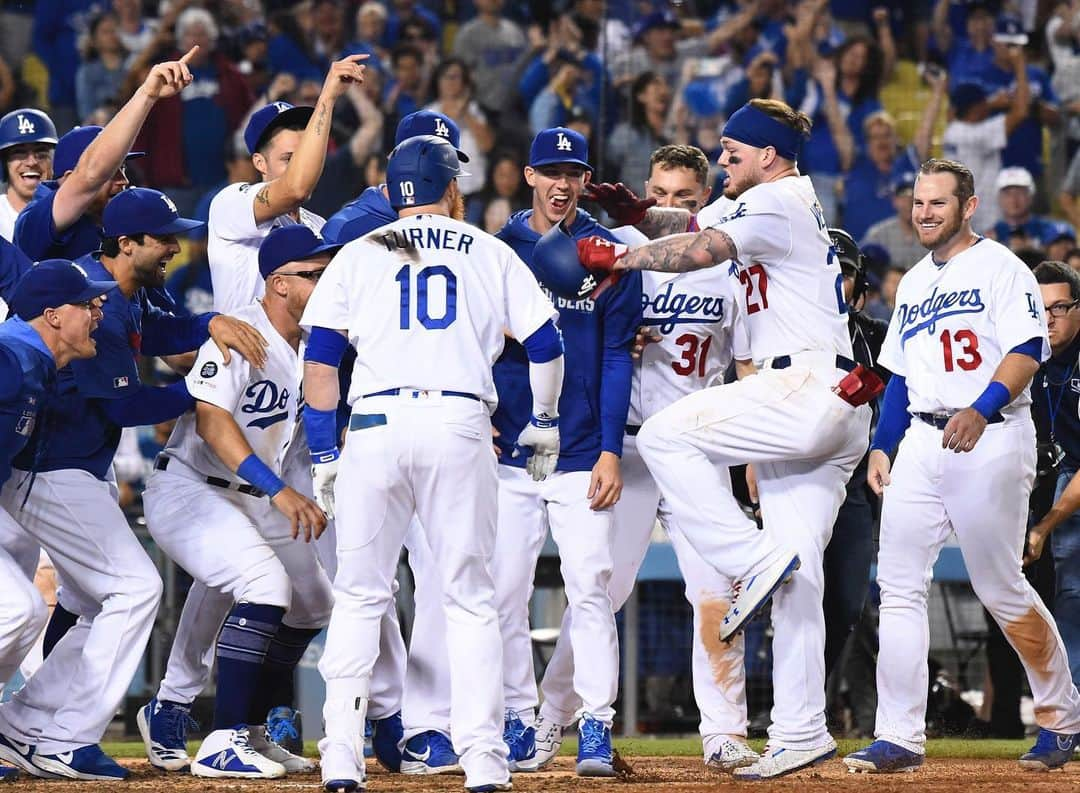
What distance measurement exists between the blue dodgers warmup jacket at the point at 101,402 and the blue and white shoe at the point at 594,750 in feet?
6.28

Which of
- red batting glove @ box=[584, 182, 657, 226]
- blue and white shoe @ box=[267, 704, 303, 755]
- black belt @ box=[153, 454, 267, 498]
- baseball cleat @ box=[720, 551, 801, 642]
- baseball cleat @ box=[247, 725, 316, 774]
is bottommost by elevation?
baseball cleat @ box=[247, 725, 316, 774]

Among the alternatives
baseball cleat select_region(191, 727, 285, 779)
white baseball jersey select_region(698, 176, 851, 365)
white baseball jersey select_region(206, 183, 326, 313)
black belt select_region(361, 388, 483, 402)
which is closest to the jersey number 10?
black belt select_region(361, 388, 483, 402)

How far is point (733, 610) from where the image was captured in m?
5.09

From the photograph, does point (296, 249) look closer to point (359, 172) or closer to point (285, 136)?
point (285, 136)

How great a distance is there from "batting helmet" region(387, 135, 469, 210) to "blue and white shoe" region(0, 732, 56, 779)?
236 centimetres

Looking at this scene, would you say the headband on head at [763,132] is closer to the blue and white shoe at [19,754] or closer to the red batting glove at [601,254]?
the red batting glove at [601,254]

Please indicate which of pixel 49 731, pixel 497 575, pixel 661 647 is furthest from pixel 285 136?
pixel 661 647

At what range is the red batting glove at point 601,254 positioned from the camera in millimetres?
5234

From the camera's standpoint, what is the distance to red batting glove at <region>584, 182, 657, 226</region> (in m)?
5.60

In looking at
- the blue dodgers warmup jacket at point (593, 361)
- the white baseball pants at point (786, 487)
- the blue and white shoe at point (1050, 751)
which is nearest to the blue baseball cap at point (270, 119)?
the blue dodgers warmup jacket at point (593, 361)

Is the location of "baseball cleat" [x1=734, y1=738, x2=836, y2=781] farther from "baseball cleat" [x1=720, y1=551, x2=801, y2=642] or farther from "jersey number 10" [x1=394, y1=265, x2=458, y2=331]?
"jersey number 10" [x1=394, y1=265, x2=458, y2=331]

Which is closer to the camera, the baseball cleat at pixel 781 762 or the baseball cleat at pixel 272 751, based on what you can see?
the baseball cleat at pixel 781 762

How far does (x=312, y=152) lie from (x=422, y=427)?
166cm

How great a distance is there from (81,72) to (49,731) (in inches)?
335
